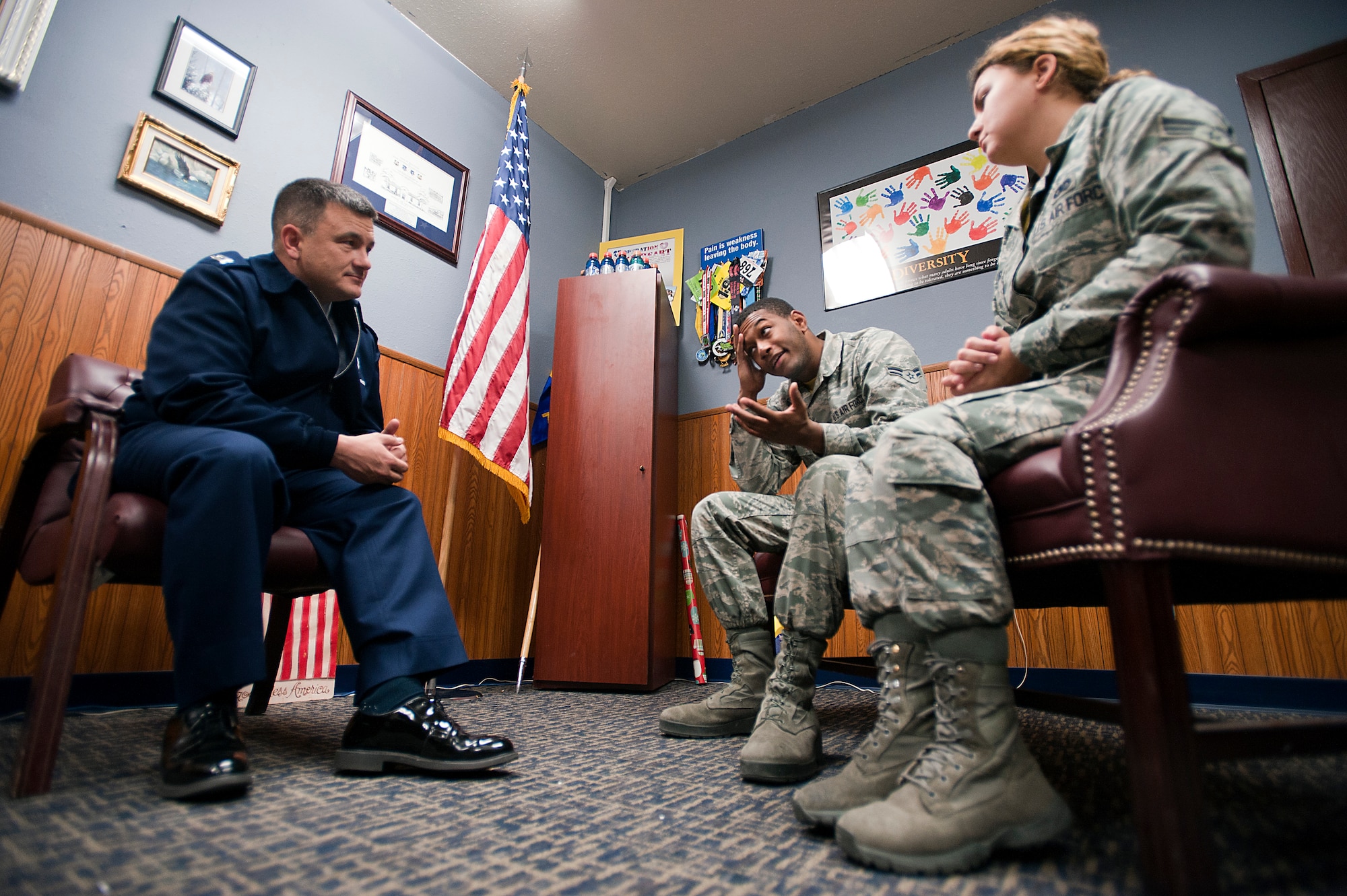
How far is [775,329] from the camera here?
5.74 ft

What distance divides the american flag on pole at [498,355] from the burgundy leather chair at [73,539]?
3.27 feet

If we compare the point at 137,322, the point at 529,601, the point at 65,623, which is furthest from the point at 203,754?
the point at 529,601

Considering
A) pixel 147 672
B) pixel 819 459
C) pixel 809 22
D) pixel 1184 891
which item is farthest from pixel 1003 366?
pixel 809 22

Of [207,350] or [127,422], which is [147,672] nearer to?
[127,422]

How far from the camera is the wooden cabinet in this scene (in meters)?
2.31

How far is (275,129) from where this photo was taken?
2.09m

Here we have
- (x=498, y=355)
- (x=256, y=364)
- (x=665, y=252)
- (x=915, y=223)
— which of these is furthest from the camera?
(x=665, y=252)

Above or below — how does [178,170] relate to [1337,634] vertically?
above

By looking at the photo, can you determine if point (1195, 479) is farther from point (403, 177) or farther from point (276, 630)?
point (403, 177)

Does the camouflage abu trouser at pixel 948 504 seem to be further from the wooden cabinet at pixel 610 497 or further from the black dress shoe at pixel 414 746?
the wooden cabinet at pixel 610 497

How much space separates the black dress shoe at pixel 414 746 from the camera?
0.96 metres

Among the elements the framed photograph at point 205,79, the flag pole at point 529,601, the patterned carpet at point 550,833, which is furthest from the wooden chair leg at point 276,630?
the framed photograph at point 205,79

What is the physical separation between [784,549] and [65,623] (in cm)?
134

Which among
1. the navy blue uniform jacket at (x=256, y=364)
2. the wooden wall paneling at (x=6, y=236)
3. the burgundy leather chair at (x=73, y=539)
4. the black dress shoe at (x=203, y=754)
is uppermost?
the wooden wall paneling at (x=6, y=236)
